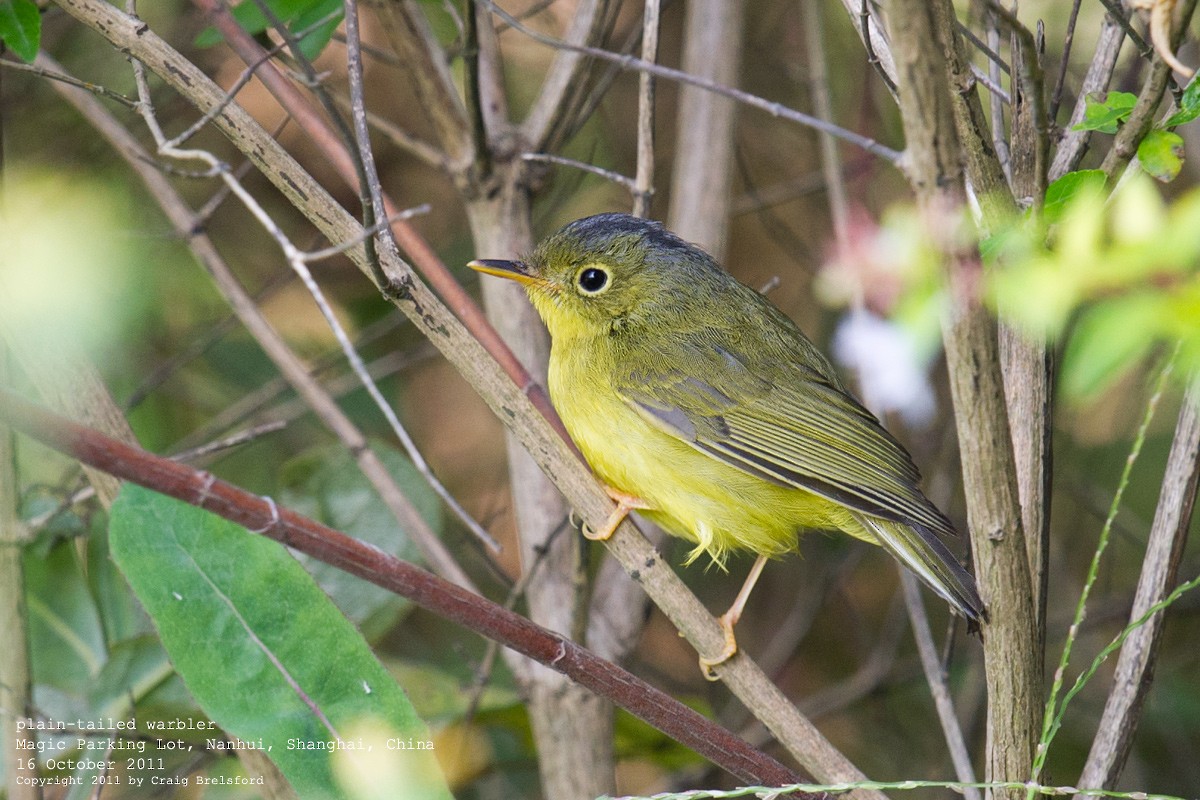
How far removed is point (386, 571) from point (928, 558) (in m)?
1.45

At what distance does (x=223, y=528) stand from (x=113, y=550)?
8.2 inches

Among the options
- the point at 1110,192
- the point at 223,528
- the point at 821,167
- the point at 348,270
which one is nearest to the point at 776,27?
the point at 821,167

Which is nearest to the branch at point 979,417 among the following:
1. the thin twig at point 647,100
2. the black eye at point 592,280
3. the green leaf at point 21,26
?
the thin twig at point 647,100

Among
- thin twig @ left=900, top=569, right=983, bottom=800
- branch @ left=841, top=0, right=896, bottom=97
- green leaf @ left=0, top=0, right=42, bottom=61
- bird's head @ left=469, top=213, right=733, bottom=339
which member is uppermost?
green leaf @ left=0, top=0, right=42, bottom=61

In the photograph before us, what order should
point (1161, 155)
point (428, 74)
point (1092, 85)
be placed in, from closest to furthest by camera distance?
point (1161, 155), point (1092, 85), point (428, 74)

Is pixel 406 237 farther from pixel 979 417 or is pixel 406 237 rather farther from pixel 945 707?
pixel 945 707

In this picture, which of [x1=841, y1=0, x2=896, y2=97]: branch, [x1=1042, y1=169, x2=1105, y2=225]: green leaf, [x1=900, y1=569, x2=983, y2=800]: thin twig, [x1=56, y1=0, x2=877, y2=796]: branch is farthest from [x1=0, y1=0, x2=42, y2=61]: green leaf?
[x1=900, y1=569, x2=983, y2=800]: thin twig

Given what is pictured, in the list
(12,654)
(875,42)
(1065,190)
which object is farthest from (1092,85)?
(12,654)

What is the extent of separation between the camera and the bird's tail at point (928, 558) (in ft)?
7.79

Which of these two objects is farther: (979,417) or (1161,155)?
(1161,155)

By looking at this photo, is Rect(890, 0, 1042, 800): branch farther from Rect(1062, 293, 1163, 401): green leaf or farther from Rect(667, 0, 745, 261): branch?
Rect(667, 0, 745, 261): branch

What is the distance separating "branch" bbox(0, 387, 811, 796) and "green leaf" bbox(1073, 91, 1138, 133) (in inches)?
48.2

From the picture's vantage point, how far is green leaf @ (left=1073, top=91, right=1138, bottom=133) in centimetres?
193

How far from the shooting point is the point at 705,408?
3.11 m
